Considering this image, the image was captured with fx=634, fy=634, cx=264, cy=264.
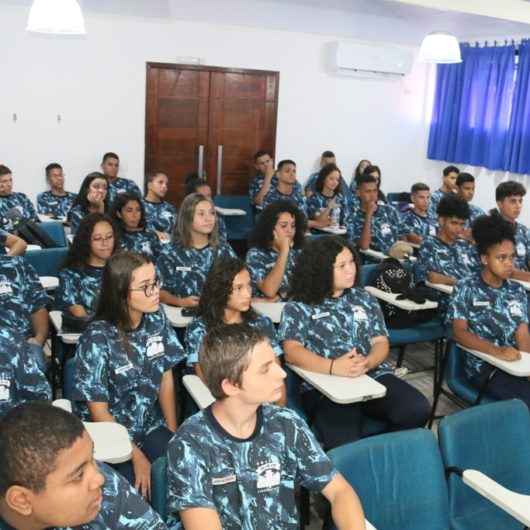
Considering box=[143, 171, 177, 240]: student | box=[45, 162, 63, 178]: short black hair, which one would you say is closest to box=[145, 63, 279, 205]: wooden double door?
box=[45, 162, 63, 178]: short black hair

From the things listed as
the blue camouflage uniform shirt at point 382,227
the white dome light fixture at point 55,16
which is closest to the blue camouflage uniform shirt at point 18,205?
the white dome light fixture at point 55,16

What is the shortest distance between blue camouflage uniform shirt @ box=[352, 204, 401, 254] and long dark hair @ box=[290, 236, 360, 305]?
8.47ft

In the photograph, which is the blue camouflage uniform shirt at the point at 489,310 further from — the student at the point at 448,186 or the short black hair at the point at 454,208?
the student at the point at 448,186

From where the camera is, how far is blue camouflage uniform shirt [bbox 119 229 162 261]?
428cm

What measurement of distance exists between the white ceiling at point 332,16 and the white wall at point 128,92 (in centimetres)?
11

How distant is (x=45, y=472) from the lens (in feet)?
4.05

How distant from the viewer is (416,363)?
14.5ft

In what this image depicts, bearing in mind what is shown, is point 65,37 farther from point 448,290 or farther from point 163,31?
point 448,290

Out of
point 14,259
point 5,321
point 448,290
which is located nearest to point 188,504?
point 5,321

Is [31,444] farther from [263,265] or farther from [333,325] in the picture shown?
[263,265]

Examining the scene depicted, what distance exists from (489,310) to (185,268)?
5.46 feet

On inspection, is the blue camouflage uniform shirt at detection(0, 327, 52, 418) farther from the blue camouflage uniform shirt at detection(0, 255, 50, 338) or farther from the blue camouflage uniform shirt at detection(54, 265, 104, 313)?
the blue camouflage uniform shirt at detection(54, 265, 104, 313)

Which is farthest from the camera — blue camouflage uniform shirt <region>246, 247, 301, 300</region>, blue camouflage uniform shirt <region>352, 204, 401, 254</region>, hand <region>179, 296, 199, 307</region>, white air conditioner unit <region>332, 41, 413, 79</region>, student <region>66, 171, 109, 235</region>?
white air conditioner unit <region>332, 41, 413, 79</region>

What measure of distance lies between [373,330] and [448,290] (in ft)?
3.86
